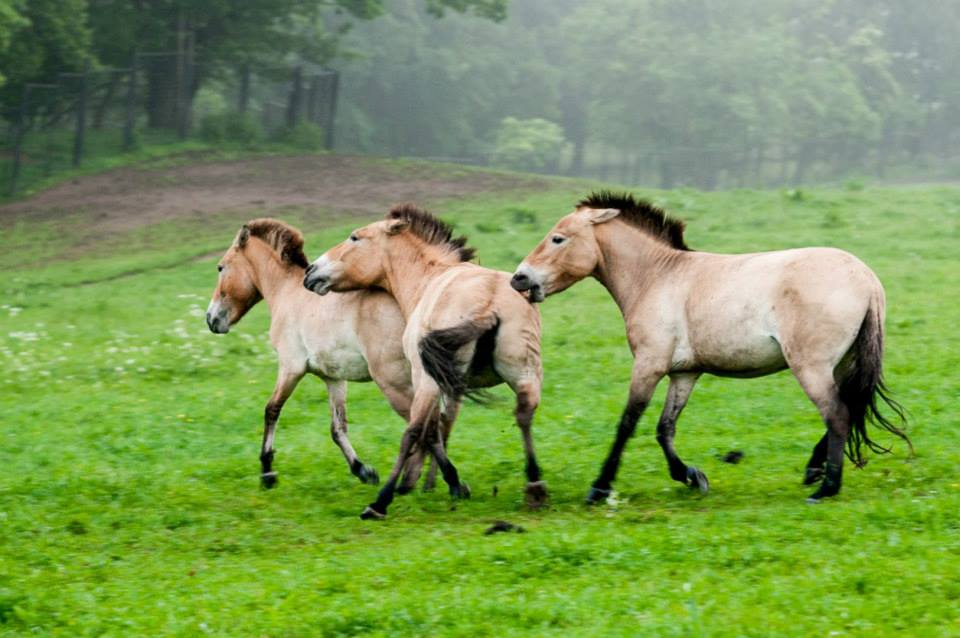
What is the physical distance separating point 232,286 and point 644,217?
13.3 ft

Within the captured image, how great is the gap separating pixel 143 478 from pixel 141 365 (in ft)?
19.5

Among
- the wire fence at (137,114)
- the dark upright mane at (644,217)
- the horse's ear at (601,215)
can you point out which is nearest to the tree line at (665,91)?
the wire fence at (137,114)

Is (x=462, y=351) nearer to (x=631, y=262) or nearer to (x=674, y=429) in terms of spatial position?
(x=631, y=262)

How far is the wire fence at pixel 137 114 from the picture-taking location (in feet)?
111

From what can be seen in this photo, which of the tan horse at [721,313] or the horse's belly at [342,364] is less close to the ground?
the tan horse at [721,313]

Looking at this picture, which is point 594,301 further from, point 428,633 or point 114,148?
point 114,148

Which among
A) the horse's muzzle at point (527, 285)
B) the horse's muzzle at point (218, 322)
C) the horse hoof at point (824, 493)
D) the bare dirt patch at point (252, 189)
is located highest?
the horse's muzzle at point (527, 285)

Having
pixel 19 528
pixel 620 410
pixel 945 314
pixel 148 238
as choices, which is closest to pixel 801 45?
pixel 148 238

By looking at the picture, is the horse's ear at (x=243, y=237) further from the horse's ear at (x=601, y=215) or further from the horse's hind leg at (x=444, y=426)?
the horse's ear at (x=601, y=215)

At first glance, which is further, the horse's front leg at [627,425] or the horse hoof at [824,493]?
the horse's front leg at [627,425]

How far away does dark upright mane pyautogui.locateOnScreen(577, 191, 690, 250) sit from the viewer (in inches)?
407

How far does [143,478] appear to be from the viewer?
37.4 feet

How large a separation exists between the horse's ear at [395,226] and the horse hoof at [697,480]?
10.3 feet

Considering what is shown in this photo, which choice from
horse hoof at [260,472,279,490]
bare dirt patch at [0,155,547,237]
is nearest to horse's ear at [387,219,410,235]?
horse hoof at [260,472,279,490]
